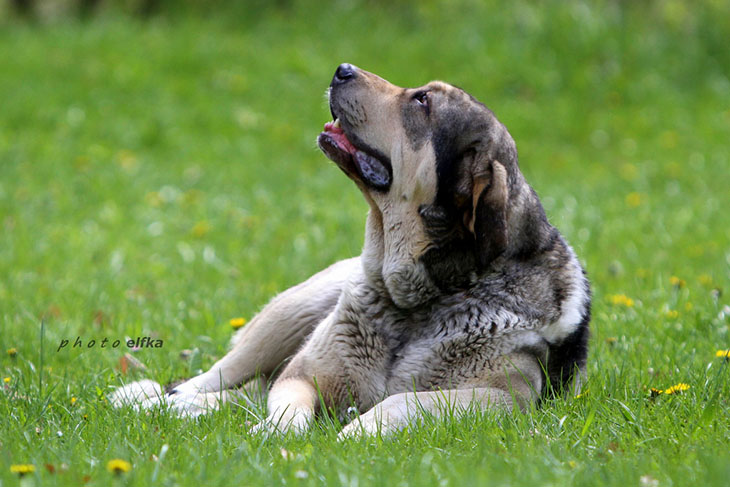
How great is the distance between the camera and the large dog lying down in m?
3.99

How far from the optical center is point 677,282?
252 inches

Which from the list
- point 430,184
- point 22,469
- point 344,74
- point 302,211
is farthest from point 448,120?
point 302,211

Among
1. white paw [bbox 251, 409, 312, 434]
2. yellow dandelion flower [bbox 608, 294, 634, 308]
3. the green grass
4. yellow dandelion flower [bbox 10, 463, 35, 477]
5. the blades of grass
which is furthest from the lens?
yellow dandelion flower [bbox 608, 294, 634, 308]

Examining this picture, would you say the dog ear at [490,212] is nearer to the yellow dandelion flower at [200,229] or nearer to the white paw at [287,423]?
the white paw at [287,423]

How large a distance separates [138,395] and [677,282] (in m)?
4.04

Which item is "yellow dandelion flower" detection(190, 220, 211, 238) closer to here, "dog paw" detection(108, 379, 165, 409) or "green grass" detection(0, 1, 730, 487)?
"green grass" detection(0, 1, 730, 487)

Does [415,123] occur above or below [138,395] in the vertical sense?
above

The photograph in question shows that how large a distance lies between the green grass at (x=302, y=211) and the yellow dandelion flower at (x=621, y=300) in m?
0.03

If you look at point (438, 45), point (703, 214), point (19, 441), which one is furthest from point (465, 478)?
point (438, 45)

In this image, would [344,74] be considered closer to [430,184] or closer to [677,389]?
[430,184]

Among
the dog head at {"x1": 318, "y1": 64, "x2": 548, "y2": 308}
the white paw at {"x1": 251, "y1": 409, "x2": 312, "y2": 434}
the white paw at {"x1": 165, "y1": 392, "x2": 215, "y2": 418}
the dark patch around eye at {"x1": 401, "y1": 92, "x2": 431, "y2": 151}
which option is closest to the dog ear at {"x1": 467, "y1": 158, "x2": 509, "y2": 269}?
the dog head at {"x1": 318, "y1": 64, "x2": 548, "y2": 308}

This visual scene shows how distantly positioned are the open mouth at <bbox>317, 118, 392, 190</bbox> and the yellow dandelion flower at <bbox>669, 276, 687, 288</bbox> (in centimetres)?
292

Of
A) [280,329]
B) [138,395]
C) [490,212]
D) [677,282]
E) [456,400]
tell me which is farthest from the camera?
[677,282]

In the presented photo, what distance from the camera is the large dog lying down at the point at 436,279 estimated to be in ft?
13.1
